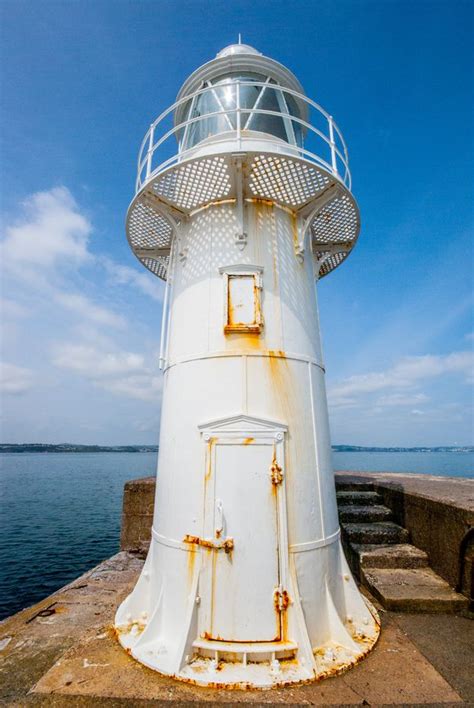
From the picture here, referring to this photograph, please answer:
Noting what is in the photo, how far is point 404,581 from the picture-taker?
583 cm

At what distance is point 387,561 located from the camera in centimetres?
637

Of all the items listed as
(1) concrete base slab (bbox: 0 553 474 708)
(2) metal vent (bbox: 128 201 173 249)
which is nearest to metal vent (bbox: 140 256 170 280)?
(2) metal vent (bbox: 128 201 173 249)

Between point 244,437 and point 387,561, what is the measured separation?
13.3 feet

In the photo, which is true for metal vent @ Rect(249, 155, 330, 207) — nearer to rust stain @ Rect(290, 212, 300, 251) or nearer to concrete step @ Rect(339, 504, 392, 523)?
rust stain @ Rect(290, 212, 300, 251)

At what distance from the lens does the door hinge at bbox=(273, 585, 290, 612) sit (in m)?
4.24

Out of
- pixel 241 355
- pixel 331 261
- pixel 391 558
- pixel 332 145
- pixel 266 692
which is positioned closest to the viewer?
pixel 266 692

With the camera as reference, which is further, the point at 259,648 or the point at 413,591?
the point at 413,591

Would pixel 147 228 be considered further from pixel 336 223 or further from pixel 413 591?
pixel 413 591

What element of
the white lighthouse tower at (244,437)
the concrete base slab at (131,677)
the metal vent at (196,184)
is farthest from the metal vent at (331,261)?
the concrete base slab at (131,677)

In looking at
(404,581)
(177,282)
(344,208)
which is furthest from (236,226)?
(404,581)

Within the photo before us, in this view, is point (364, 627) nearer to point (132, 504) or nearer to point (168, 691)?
point (168, 691)

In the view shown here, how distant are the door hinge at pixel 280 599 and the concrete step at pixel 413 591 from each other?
2.07m

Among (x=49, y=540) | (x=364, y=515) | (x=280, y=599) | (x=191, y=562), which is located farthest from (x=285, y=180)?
(x=49, y=540)

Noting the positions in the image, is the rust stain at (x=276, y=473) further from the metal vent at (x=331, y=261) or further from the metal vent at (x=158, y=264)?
the metal vent at (x=158, y=264)
